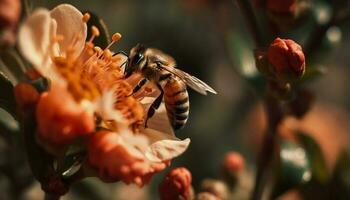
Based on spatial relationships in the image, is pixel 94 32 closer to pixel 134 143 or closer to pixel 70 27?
pixel 70 27

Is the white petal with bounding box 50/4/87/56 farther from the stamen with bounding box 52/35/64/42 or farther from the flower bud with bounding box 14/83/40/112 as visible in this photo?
the flower bud with bounding box 14/83/40/112

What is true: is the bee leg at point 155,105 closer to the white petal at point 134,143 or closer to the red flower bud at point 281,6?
the white petal at point 134,143

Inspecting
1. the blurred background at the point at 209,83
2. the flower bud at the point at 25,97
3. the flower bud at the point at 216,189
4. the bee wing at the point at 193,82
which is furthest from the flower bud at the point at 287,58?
the blurred background at the point at 209,83

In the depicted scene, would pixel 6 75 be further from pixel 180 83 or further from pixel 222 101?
pixel 222 101

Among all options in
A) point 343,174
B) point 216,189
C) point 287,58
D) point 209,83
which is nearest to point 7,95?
point 287,58

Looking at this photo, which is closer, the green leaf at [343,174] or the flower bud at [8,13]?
the flower bud at [8,13]

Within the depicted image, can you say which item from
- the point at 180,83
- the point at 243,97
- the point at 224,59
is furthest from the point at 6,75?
the point at 224,59

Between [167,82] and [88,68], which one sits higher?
[88,68]
